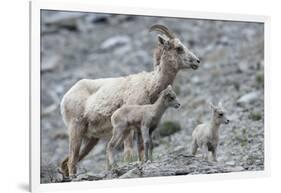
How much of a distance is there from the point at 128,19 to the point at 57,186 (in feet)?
8.04

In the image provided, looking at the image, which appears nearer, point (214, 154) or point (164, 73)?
point (164, 73)

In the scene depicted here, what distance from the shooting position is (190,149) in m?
4.43

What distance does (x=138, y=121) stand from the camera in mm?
3984

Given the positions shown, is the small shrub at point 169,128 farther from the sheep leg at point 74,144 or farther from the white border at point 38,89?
the sheep leg at point 74,144

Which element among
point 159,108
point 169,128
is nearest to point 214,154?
point 159,108

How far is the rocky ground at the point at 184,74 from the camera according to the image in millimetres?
4629

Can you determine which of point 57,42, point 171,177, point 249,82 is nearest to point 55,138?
point 57,42

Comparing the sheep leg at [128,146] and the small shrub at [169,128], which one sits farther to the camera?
the small shrub at [169,128]

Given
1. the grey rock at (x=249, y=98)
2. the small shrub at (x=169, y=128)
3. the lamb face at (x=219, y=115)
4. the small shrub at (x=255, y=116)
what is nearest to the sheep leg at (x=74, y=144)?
the lamb face at (x=219, y=115)

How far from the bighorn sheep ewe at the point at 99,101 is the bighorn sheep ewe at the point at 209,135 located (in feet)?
1.72

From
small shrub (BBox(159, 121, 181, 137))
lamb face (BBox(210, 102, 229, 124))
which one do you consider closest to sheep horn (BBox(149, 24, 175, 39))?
lamb face (BBox(210, 102, 229, 124))

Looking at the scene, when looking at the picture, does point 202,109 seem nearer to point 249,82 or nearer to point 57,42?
point 249,82

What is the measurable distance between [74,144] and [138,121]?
0.48 meters

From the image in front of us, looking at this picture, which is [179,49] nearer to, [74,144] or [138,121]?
[138,121]
